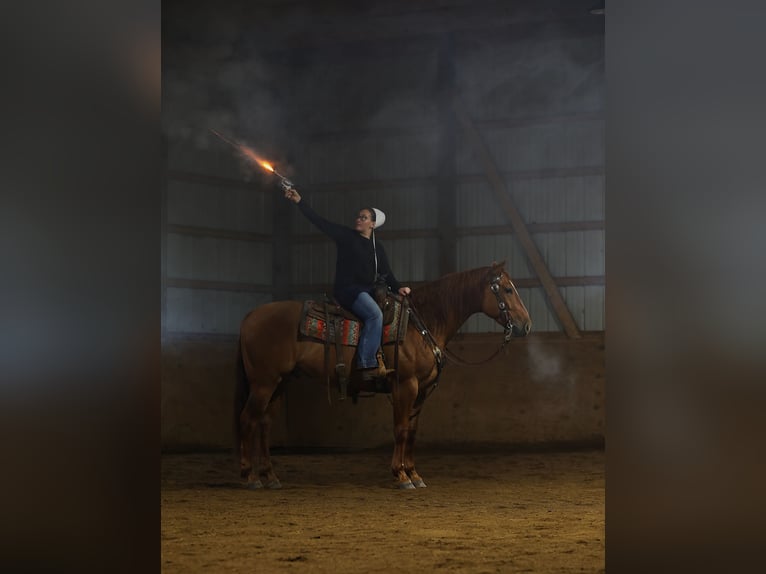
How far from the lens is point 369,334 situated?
7824 millimetres

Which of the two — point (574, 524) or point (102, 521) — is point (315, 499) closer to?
point (574, 524)

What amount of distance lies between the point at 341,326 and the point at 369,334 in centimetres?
24

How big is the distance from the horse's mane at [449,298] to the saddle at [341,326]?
0.95ft

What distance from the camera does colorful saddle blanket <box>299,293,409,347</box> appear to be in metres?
7.93

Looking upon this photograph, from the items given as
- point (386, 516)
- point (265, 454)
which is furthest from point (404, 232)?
point (386, 516)

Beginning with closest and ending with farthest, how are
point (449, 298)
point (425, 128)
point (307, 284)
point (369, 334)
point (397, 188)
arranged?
point (369, 334) → point (449, 298) → point (425, 128) → point (397, 188) → point (307, 284)

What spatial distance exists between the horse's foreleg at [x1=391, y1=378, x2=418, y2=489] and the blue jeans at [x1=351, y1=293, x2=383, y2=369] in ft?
1.05

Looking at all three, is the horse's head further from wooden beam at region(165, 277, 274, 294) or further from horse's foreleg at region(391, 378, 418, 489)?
wooden beam at region(165, 277, 274, 294)

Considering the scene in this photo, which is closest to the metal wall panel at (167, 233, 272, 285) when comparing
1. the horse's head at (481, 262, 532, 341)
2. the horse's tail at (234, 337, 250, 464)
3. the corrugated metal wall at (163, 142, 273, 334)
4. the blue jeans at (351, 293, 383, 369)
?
the corrugated metal wall at (163, 142, 273, 334)

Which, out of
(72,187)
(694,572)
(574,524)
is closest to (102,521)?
(72,187)

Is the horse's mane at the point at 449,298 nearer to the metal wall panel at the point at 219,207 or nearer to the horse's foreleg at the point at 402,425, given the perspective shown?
the horse's foreleg at the point at 402,425

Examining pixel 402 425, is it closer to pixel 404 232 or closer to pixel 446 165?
pixel 404 232

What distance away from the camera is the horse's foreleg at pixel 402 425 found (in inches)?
309

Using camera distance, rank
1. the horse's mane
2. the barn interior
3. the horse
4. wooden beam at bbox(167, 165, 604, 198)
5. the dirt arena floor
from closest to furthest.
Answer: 1. the dirt arena floor
2. the horse
3. the horse's mane
4. the barn interior
5. wooden beam at bbox(167, 165, 604, 198)
